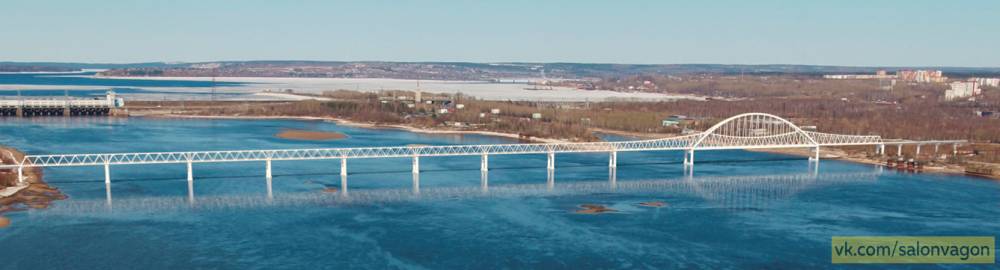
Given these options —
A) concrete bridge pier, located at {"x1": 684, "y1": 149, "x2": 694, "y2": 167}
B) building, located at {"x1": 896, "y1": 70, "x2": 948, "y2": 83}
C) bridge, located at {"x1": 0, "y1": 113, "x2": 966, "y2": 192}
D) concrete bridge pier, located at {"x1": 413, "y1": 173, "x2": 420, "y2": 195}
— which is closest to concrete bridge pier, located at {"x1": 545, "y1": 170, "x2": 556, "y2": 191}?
bridge, located at {"x1": 0, "y1": 113, "x2": 966, "y2": 192}

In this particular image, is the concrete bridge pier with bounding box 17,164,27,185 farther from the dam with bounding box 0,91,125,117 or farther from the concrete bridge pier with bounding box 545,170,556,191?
the dam with bounding box 0,91,125,117

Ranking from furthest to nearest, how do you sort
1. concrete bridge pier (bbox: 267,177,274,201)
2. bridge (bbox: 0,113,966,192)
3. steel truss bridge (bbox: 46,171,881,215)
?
1. bridge (bbox: 0,113,966,192)
2. concrete bridge pier (bbox: 267,177,274,201)
3. steel truss bridge (bbox: 46,171,881,215)

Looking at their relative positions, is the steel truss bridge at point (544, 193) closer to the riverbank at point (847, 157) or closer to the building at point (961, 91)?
the riverbank at point (847, 157)

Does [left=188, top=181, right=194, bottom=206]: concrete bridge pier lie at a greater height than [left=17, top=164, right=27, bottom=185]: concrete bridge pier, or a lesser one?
lesser

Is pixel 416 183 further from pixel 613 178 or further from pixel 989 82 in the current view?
pixel 989 82

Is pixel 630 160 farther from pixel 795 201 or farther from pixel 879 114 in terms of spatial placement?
pixel 879 114

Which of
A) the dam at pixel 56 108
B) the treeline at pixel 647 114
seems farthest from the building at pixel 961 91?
the dam at pixel 56 108

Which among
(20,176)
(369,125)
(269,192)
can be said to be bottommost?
(269,192)

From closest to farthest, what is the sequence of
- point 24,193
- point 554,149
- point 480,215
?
point 480,215
point 24,193
point 554,149

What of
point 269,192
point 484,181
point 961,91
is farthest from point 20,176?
point 961,91
